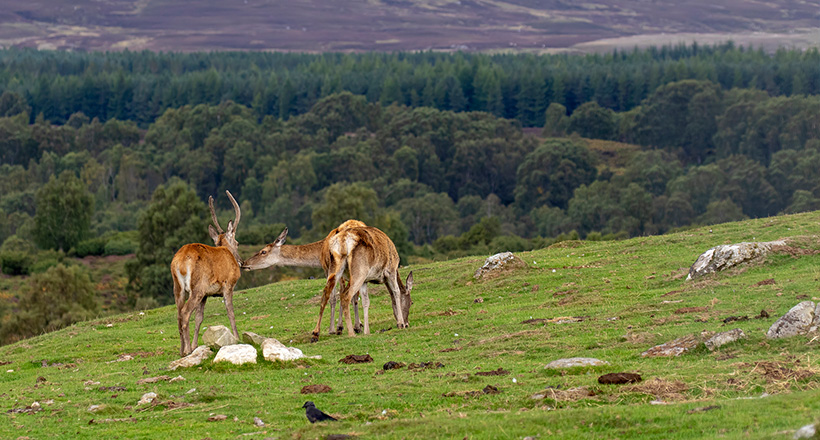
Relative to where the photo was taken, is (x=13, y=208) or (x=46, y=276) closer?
(x=46, y=276)

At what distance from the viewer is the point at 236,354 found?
58.5 ft

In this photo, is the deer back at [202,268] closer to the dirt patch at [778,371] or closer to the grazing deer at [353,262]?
the grazing deer at [353,262]

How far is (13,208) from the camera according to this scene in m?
138

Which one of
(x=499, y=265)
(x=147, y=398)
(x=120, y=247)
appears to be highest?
(x=147, y=398)

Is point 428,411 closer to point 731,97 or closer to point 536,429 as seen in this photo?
point 536,429

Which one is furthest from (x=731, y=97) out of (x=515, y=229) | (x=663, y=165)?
(x=515, y=229)

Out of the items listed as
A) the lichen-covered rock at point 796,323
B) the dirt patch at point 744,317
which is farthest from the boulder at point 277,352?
the lichen-covered rock at point 796,323

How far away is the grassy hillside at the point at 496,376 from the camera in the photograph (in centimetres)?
1237

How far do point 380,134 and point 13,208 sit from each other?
6151cm

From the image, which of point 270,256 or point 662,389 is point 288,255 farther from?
point 662,389

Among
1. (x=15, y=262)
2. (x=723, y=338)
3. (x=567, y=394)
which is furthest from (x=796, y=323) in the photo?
(x=15, y=262)

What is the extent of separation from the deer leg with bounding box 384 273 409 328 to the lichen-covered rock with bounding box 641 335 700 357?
24.1 feet

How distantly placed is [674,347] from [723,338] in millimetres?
867

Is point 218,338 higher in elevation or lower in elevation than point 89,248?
higher
